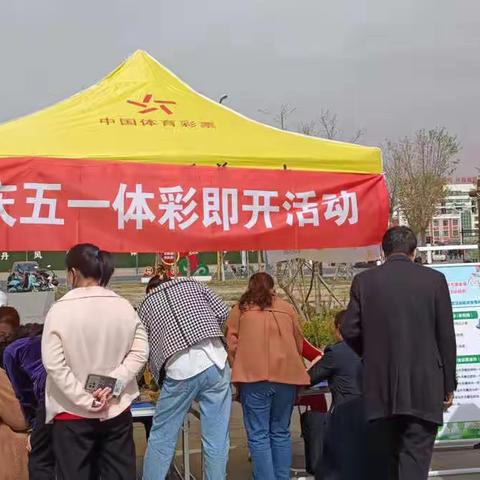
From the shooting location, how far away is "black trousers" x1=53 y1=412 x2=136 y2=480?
10.4 feet

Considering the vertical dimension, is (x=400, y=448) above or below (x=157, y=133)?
below

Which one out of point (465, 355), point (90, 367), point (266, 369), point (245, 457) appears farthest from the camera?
point (245, 457)

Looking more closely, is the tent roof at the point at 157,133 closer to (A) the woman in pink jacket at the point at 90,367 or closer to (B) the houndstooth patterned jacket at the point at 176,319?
(B) the houndstooth patterned jacket at the point at 176,319

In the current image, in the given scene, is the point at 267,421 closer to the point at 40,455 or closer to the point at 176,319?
the point at 176,319

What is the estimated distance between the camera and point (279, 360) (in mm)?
4234

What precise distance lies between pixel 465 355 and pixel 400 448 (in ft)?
5.55

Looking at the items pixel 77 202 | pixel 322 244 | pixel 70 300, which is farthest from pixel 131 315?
pixel 322 244

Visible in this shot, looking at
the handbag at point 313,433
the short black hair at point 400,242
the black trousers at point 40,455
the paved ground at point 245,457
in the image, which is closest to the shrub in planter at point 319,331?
the paved ground at point 245,457

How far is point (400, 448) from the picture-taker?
3.43m

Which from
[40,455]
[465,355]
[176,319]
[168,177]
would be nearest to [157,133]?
[168,177]

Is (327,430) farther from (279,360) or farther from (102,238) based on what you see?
(102,238)

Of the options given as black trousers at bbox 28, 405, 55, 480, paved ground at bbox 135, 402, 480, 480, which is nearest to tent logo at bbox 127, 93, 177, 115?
black trousers at bbox 28, 405, 55, 480

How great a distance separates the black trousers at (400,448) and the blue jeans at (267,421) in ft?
2.65

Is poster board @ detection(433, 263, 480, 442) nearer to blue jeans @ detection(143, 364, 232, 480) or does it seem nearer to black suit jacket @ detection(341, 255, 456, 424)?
black suit jacket @ detection(341, 255, 456, 424)
